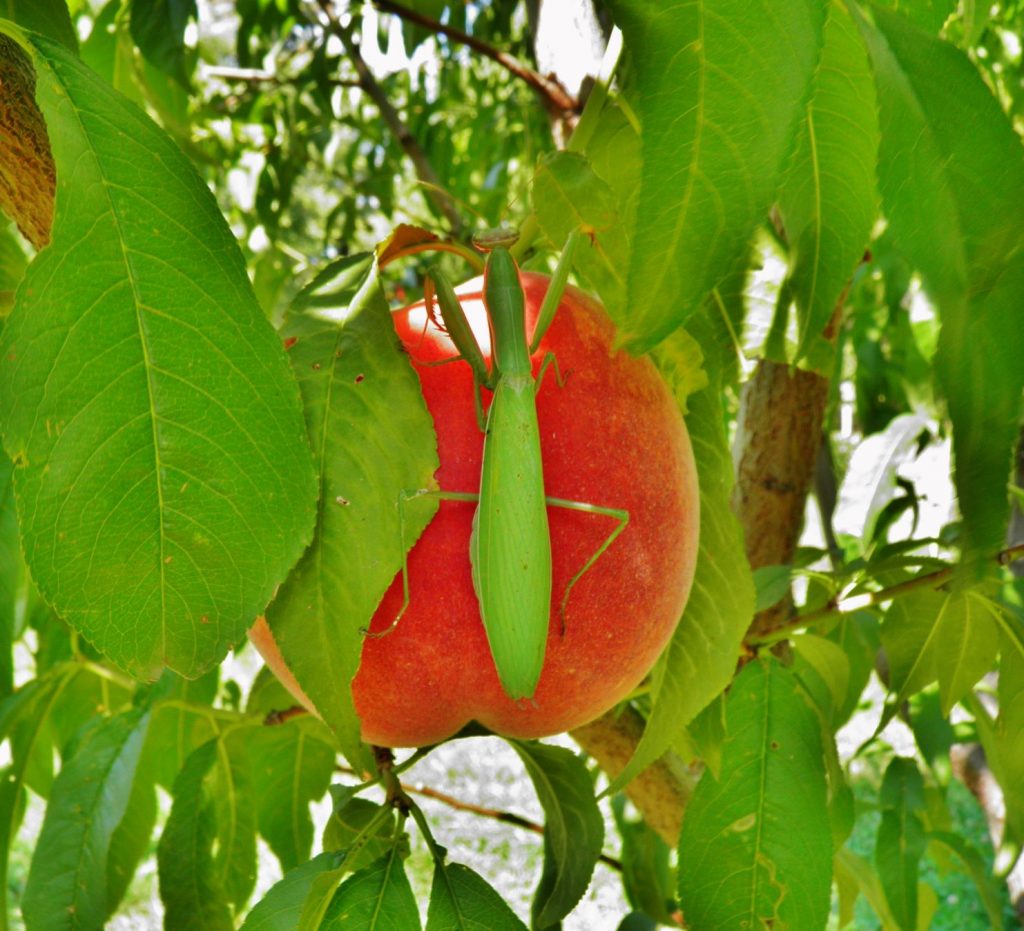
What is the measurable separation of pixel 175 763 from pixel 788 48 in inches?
40.5

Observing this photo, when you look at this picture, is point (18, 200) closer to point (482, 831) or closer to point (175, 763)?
point (175, 763)

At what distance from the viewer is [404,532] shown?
0.58 meters

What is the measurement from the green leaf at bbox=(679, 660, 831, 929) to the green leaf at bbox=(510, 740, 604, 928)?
0.22 ft

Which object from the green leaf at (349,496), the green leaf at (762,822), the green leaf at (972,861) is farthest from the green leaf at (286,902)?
the green leaf at (972,861)

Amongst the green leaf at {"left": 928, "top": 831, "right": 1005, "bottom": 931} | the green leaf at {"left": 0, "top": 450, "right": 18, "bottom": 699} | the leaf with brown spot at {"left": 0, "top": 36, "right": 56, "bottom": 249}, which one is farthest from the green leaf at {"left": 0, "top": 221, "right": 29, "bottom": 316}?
the green leaf at {"left": 928, "top": 831, "right": 1005, "bottom": 931}

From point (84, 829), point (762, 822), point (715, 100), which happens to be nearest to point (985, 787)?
point (762, 822)

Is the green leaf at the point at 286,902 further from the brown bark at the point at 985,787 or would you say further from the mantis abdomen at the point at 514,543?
the brown bark at the point at 985,787

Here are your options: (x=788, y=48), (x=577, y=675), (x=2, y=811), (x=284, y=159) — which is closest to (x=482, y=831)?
(x=284, y=159)

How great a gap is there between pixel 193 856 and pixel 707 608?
1.77 ft

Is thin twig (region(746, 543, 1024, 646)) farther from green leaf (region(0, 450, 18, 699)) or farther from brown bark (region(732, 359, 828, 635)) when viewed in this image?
green leaf (region(0, 450, 18, 699))

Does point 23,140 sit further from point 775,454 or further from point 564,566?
point 775,454

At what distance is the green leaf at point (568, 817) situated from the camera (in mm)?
835

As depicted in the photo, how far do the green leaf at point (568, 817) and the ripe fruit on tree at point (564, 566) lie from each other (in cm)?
19

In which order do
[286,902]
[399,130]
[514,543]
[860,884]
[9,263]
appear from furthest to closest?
1. [399,130]
2. [860,884]
3. [9,263]
4. [286,902]
5. [514,543]
